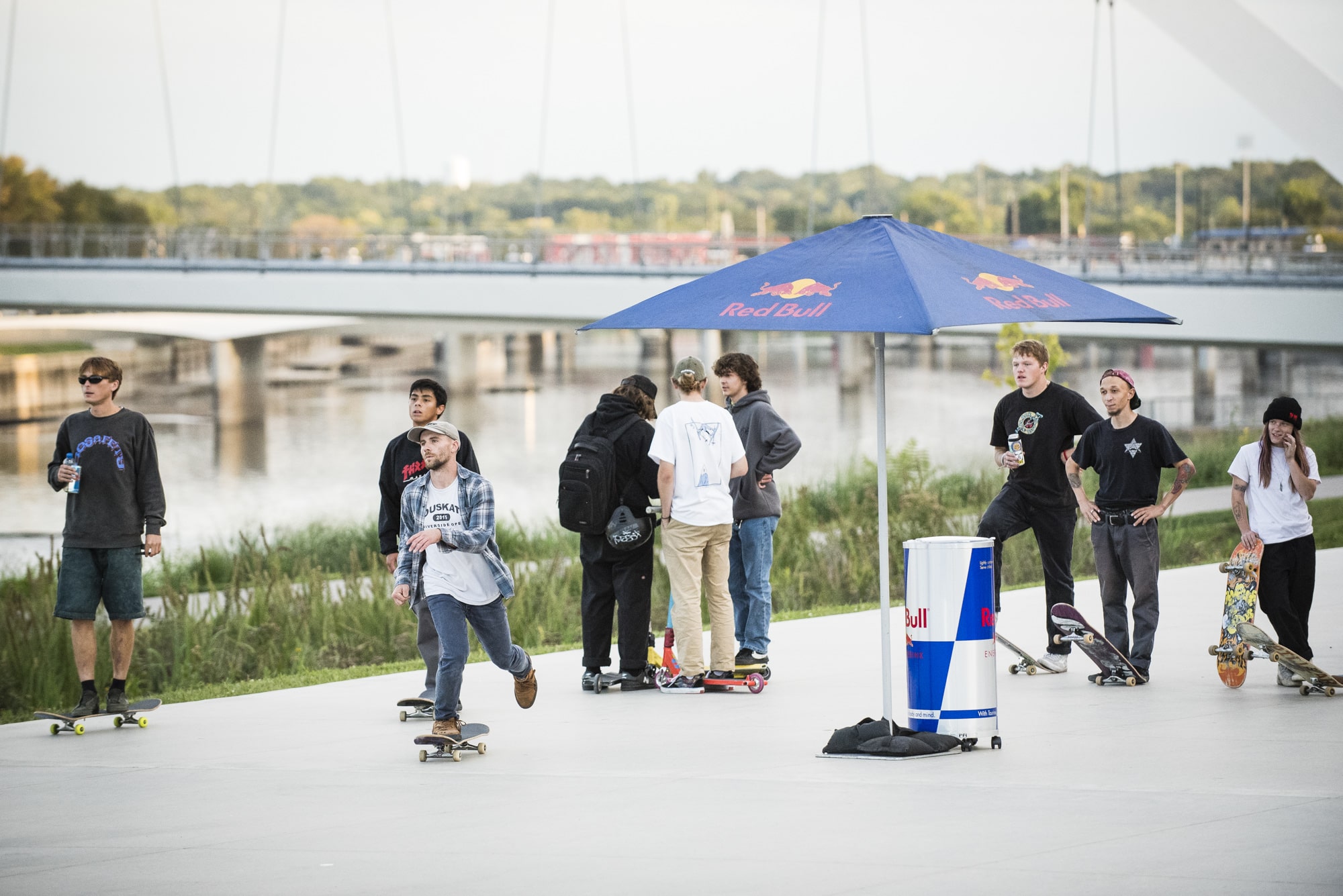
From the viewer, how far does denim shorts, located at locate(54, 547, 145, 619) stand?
7.60 meters

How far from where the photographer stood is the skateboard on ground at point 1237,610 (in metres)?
7.86

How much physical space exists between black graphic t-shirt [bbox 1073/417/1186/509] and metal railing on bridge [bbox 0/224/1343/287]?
1112 inches

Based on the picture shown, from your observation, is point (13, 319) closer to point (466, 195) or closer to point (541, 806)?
point (466, 195)

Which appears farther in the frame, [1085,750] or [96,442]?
[96,442]

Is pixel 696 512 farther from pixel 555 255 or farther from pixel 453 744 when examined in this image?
pixel 555 255

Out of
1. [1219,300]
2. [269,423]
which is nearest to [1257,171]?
[1219,300]

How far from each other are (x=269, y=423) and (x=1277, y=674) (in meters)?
55.6

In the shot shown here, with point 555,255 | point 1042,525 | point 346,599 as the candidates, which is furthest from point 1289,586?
point 555,255

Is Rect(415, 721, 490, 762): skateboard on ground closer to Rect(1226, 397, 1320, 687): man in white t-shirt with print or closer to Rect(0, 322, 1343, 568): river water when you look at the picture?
Rect(1226, 397, 1320, 687): man in white t-shirt with print

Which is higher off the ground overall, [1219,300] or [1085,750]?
A: [1219,300]

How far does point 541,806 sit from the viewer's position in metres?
5.73

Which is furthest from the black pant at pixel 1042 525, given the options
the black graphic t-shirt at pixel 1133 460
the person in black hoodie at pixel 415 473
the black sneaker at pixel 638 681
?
the person in black hoodie at pixel 415 473

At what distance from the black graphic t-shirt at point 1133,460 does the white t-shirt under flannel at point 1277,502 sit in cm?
39

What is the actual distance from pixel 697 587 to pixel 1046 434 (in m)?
2.24
